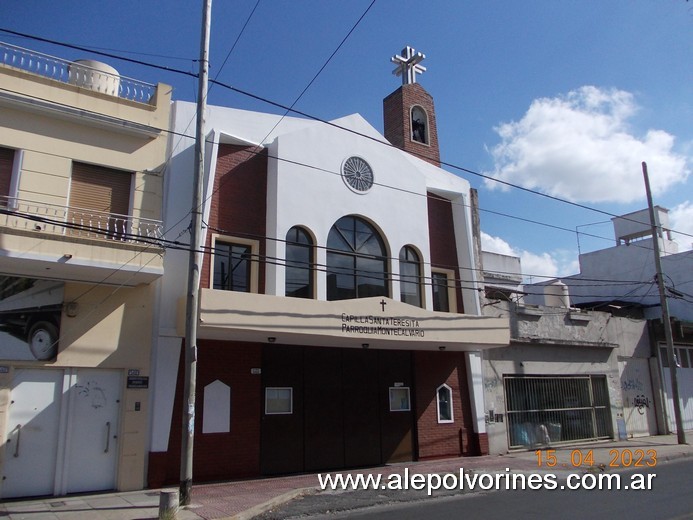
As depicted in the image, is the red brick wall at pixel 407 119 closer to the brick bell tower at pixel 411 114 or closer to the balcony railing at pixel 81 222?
the brick bell tower at pixel 411 114

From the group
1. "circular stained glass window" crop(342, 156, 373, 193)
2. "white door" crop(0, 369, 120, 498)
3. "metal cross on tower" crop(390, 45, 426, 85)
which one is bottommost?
"white door" crop(0, 369, 120, 498)

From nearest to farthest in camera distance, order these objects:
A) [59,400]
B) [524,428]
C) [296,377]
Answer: [59,400] < [296,377] < [524,428]

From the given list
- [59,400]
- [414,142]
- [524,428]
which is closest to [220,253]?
[59,400]

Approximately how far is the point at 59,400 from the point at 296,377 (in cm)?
565

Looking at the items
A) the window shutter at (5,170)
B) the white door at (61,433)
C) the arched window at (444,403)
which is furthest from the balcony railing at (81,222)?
the arched window at (444,403)

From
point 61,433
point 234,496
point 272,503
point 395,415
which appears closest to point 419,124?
point 395,415

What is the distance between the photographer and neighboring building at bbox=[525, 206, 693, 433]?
24.1 m

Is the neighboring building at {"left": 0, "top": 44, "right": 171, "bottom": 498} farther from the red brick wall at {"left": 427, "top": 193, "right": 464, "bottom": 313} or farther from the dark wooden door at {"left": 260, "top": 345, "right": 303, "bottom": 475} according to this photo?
the red brick wall at {"left": 427, "top": 193, "right": 464, "bottom": 313}

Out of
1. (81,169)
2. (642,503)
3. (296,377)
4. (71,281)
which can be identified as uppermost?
(81,169)

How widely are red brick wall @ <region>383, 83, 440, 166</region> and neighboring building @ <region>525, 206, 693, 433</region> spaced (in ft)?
20.9

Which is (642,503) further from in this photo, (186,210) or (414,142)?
(414,142)

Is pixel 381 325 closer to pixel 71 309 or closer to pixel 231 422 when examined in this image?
pixel 231 422

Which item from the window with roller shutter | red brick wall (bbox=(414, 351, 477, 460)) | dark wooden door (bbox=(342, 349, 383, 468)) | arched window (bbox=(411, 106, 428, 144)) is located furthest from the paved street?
arched window (bbox=(411, 106, 428, 144))

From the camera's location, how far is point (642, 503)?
10062mm
